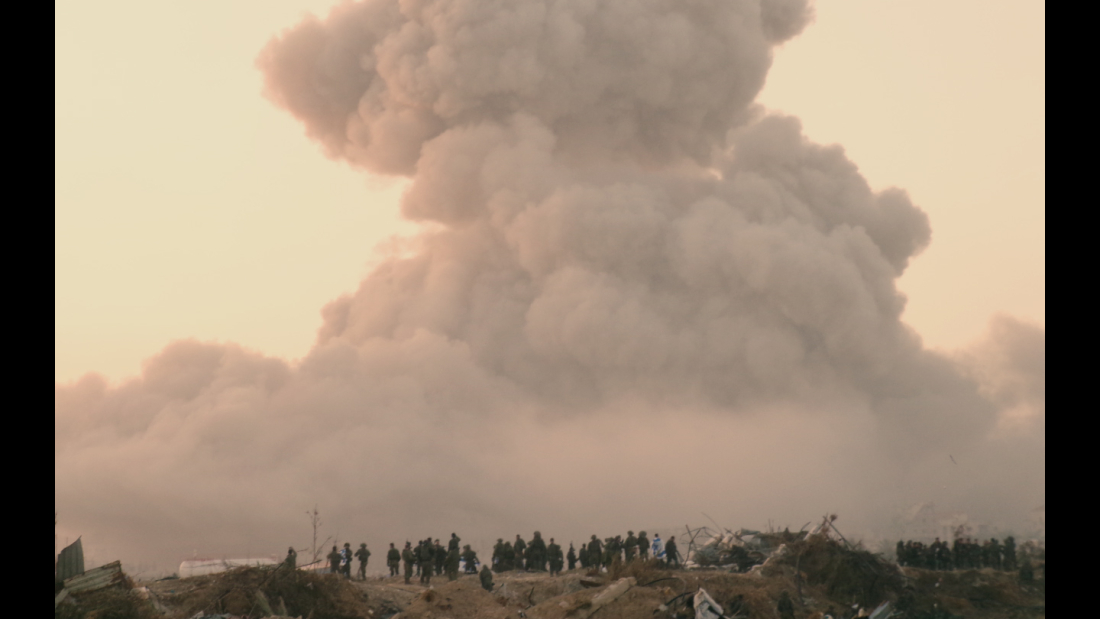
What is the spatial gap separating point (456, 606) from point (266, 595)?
4.81m

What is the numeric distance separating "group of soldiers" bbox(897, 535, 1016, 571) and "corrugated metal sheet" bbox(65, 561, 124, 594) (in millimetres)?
28568

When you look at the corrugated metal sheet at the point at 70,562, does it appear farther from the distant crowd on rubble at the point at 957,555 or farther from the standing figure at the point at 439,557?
the distant crowd on rubble at the point at 957,555

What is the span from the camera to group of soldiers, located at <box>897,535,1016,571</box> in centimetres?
3441

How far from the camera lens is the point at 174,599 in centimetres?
2022

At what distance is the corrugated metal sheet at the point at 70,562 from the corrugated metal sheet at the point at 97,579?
1.21ft

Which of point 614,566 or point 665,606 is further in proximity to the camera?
point 614,566

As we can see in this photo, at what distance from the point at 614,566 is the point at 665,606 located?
3.50 m

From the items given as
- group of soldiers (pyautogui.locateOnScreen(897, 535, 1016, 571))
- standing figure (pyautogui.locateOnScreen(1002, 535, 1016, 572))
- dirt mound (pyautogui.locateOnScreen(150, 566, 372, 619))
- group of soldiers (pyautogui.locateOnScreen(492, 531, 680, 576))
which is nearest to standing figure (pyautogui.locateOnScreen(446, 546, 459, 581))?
group of soldiers (pyautogui.locateOnScreen(492, 531, 680, 576))

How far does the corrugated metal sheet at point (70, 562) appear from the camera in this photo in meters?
18.1

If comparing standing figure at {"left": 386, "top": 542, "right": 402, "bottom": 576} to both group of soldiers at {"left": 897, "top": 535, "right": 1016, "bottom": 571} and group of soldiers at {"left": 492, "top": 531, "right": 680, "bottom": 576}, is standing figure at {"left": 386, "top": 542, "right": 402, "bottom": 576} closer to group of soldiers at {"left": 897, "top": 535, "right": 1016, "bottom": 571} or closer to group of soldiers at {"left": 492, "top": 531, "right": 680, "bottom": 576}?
group of soldiers at {"left": 492, "top": 531, "right": 680, "bottom": 576}

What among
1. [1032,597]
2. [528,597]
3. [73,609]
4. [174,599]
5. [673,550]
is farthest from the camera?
[673,550]

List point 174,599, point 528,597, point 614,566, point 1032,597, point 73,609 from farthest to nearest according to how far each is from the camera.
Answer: point 1032,597 → point 528,597 → point 614,566 → point 174,599 → point 73,609
